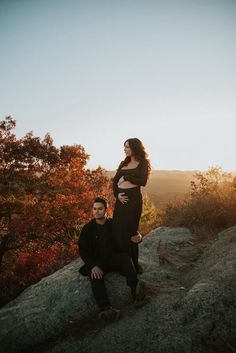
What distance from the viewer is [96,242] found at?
570 centimetres

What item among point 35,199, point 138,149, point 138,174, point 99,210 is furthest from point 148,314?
point 35,199

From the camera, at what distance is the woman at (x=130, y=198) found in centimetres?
561

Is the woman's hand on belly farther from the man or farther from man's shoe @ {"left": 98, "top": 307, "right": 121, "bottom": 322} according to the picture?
man's shoe @ {"left": 98, "top": 307, "right": 121, "bottom": 322}

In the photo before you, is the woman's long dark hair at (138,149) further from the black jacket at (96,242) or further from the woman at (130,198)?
the black jacket at (96,242)

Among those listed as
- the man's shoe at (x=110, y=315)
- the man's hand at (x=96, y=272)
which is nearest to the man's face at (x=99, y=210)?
the man's hand at (x=96, y=272)

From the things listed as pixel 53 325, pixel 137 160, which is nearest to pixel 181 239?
pixel 137 160

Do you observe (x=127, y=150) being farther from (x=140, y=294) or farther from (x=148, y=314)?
(x=148, y=314)

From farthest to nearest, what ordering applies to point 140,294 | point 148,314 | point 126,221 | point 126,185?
point 126,185 < point 126,221 < point 140,294 < point 148,314

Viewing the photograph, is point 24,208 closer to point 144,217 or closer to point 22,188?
point 22,188

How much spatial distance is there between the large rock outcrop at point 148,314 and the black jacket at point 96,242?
0.56 metres

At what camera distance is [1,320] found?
18.6 ft

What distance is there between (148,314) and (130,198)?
2077 millimetres

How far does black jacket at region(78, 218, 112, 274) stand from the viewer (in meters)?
5.63

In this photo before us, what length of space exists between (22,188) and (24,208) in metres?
1.35
